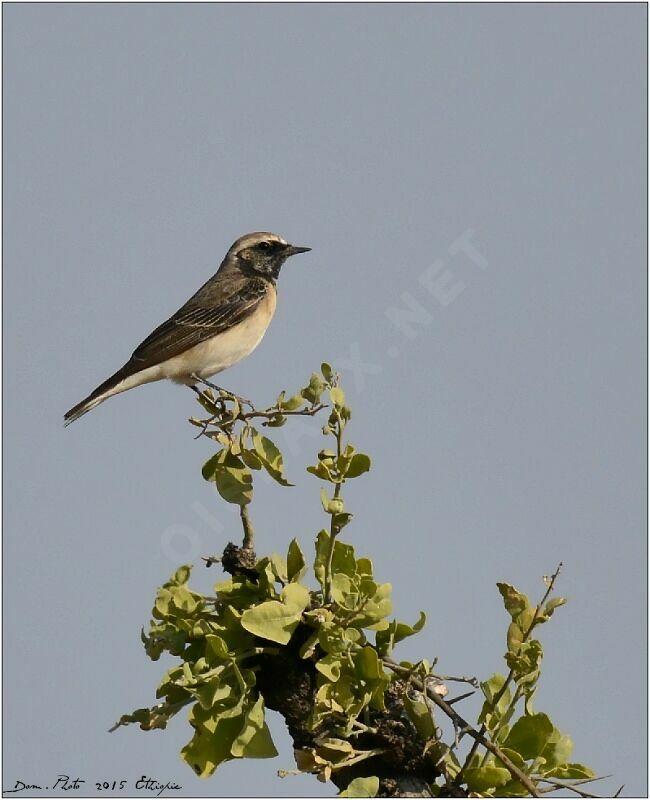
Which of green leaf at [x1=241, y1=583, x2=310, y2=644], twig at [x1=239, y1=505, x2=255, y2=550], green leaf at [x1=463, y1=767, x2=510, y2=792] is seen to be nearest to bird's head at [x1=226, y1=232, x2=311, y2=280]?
twig at [x1=239, y1=505, x2=255, y2=550]

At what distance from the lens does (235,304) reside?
Answer: 12.3 m

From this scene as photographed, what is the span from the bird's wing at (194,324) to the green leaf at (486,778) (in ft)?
23.8

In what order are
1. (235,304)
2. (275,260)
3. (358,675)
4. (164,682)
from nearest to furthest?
(358,675), (164,682), (235,304), (275,260)

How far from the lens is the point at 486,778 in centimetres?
513

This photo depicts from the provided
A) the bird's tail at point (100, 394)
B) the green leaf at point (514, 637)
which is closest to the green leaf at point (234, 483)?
the green leaf at point (514, 637)

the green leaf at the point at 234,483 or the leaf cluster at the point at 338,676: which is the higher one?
the green leaf at the point at 234,483

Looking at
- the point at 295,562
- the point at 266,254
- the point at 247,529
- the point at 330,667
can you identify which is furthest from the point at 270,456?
the point at 266,254

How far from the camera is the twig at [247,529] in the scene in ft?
18.9

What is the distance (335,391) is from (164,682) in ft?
5.60

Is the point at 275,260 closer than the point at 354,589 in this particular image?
No

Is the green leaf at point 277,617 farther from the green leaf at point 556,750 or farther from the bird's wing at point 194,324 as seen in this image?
the bird's wing at point 194,324

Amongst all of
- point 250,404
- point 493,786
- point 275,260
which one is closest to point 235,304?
point 275,260

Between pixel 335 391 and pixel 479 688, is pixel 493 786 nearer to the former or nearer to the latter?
pixel 479 688

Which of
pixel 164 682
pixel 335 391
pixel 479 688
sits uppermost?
pixel 335 391
